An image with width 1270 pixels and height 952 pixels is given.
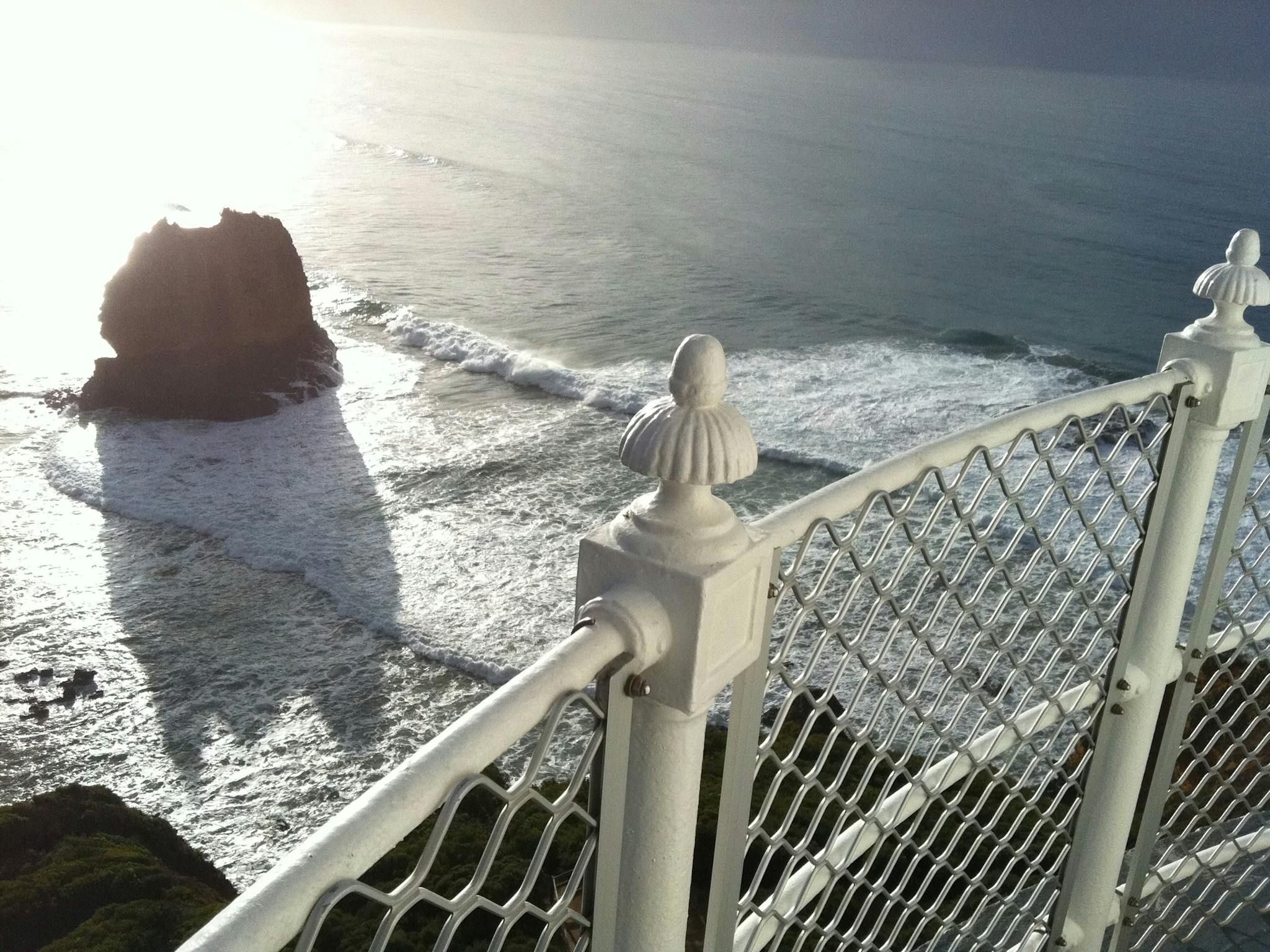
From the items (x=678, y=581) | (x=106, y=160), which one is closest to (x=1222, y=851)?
(x=678, y=581)

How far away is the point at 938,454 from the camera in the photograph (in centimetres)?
173

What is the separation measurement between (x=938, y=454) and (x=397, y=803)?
1090 millimetres

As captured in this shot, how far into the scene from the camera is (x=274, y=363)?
22094 millimetres

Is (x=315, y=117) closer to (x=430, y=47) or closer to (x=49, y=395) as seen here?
(x=49, y=395)

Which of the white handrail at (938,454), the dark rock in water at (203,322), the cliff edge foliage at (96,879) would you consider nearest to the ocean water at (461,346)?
the dark rock in water at (203,322)

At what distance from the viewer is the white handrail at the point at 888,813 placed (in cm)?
170

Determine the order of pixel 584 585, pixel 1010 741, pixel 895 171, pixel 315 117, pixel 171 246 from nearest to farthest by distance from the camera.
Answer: pixel 584 585
pixel 1010 741
pixel 171 246
pixel 895 171
pixel 315 117

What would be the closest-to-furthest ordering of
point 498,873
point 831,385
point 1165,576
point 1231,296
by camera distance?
point 1231,296
point 1165,576
point 498,873
point 831,385

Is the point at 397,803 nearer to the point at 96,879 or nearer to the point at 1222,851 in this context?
the point at 1222,851

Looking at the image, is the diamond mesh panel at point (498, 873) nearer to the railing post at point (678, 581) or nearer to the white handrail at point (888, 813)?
the railing post at point (678, 581)

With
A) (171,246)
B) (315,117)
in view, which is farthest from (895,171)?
(171,246)

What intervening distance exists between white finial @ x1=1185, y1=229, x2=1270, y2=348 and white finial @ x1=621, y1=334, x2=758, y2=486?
1432mm

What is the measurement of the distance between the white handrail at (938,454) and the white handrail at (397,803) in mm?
337

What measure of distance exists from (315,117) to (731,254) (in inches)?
1393
